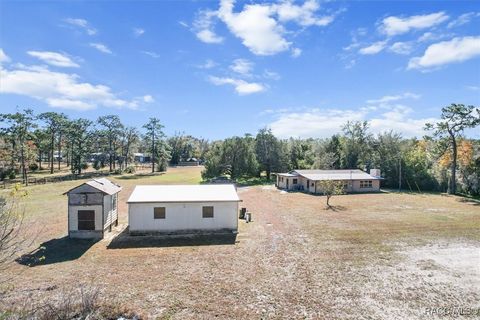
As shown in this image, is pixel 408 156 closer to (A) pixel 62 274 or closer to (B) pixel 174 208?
(B) pixel 174 208

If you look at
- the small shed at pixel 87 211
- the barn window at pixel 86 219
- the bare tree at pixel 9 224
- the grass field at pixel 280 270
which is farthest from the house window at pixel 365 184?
the bare tree at pixel 9 224

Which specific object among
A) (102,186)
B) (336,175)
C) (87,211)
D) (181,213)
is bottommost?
(181,213)

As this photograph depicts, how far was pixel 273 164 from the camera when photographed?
172 feet

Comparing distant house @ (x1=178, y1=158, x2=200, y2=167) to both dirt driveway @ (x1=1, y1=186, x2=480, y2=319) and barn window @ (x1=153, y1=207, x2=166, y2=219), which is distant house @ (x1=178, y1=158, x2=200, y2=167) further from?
barn window @ (x1=153, y1=207, x2=166, y2=219)

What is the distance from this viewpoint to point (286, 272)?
14422 mm

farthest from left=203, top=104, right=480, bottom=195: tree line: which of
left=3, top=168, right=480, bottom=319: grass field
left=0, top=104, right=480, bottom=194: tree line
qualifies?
left=3, top=168, right=480, bottom=319: grass field

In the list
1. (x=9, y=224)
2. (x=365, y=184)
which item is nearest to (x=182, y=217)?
(x=9, y=224)

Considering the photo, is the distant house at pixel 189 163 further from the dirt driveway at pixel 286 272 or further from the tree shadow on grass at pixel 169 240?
the tree shadow on grass at pixel 169 240

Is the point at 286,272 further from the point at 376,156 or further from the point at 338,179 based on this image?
the point at 376,156

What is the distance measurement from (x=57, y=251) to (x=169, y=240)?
6085mm

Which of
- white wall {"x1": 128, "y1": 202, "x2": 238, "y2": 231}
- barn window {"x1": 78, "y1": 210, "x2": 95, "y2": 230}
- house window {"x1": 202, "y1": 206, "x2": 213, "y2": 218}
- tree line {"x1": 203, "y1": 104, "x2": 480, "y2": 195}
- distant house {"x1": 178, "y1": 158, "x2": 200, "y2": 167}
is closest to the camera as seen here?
barn window {"x1": 78, "y1": 210, "x2": 95, "y2": 230}

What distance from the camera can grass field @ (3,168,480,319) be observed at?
37.6 ft

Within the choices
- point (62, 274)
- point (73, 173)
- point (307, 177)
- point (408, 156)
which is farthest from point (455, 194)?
point (73, 173)

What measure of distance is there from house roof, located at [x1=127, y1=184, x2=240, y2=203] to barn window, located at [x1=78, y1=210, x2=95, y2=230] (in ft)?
7.88
